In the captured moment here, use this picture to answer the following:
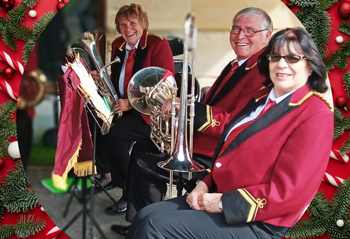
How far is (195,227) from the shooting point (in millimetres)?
1722

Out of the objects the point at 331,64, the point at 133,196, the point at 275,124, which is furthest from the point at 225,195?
the point at 331,64

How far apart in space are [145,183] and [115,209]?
0.56 ft

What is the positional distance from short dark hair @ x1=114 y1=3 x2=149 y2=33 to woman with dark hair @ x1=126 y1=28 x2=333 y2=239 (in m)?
0.49

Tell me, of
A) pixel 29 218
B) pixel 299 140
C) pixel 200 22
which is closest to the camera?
pixel 299 140

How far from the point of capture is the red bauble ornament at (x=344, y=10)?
7.20ft

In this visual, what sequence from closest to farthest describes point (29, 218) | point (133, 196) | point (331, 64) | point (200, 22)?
point (200, 22) → point (133, 196) → point (331, 64) → point (29, 218)

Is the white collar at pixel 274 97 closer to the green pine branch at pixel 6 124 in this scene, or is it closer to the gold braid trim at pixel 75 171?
the gold braid trim at pixel 75 171

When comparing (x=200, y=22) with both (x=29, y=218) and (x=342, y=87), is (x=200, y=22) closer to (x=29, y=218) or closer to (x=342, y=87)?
(x=342, y=87)

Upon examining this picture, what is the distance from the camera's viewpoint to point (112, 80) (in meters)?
1.93

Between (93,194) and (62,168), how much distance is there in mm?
169

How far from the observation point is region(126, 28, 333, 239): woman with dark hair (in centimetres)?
168

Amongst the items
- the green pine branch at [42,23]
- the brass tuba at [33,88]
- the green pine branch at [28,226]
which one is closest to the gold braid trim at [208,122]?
the brass tuba at [33,88]

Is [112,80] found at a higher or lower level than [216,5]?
lower

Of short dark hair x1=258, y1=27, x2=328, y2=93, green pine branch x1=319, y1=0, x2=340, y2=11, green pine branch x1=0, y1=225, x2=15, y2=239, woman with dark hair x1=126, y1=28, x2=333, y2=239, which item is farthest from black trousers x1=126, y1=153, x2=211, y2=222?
green pine branch x1=319, y1=0, x2=340, y2=11
